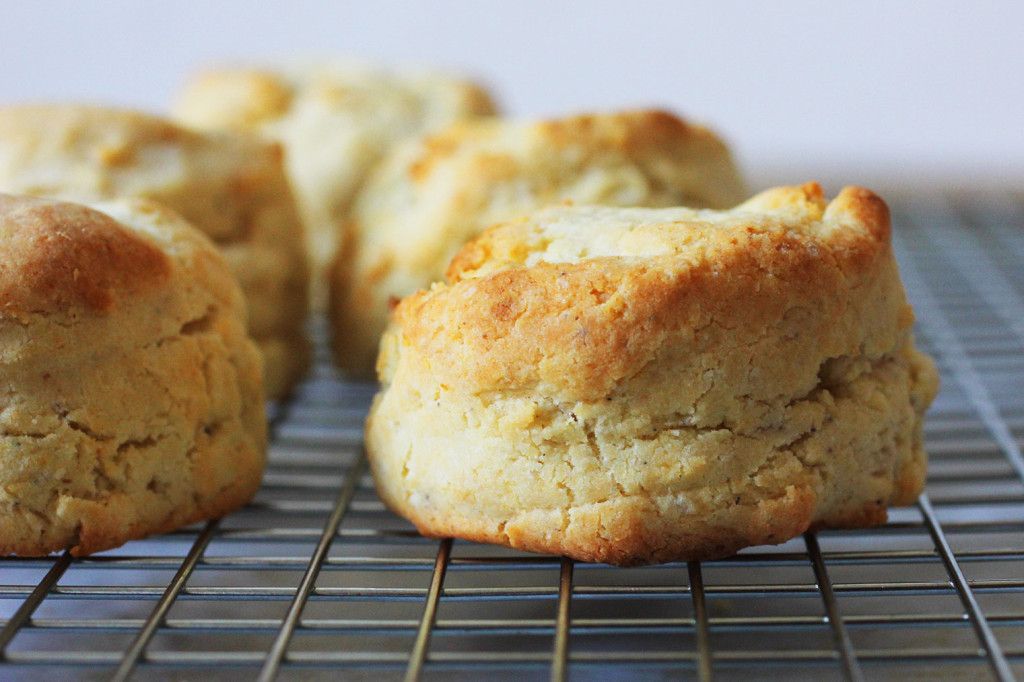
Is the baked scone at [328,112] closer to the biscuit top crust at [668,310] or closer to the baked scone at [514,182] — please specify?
the baked scone at [514,182]

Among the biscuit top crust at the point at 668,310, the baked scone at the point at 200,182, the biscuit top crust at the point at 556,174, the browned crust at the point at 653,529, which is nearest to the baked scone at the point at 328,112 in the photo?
the baked scone at the point at 200,182

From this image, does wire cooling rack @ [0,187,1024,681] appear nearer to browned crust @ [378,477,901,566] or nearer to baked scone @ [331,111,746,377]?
browned crust @ [378,477,901,566]

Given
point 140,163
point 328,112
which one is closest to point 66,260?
point 140,163

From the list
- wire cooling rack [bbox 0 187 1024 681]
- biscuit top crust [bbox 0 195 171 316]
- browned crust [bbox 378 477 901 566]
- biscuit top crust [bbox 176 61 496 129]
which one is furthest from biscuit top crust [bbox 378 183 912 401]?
biscuit top crust [bbox 176 61 496 129]

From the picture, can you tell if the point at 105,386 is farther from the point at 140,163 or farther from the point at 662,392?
the point at 662,392

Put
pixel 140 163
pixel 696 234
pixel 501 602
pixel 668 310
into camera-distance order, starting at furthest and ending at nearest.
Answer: pixel 140 163 → pixel 501 602 → pixel 696 234 → pixel 668 310

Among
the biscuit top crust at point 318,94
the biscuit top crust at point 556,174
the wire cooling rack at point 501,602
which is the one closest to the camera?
the wire cooling rack at point 501,602

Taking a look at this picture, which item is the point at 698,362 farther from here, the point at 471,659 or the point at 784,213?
the point at 471,659
